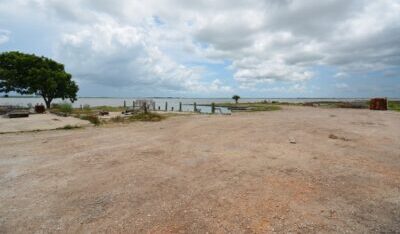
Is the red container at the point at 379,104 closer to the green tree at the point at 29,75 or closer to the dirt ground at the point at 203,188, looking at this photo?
the dirt ground at the point at 203,188

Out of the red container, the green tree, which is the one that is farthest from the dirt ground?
the red container

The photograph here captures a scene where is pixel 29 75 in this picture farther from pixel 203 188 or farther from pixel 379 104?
pixel 379 104

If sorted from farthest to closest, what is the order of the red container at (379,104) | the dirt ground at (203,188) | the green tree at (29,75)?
the red container at (379,104), the green tree at (29,75), the dirt ground at (203,188)

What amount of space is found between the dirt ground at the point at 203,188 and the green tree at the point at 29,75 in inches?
1099

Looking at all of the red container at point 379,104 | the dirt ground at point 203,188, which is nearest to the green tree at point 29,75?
the dirt ground at point 203,188

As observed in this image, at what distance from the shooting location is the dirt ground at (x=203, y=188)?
185 inches

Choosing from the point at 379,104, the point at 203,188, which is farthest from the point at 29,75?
the point at 379,104

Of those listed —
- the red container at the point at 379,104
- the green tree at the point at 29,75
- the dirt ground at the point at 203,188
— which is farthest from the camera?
the red container at the point at 379,104

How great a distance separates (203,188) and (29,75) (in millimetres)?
36315

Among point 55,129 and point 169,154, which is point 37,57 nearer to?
point 55,129

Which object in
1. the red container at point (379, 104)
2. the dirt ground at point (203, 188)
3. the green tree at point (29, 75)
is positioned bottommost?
the dirt ground at point (203, 188)

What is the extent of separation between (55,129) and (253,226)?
51.6 ft

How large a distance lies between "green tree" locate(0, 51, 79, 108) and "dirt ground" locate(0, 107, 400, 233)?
27.9 metres

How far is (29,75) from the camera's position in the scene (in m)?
35.3
